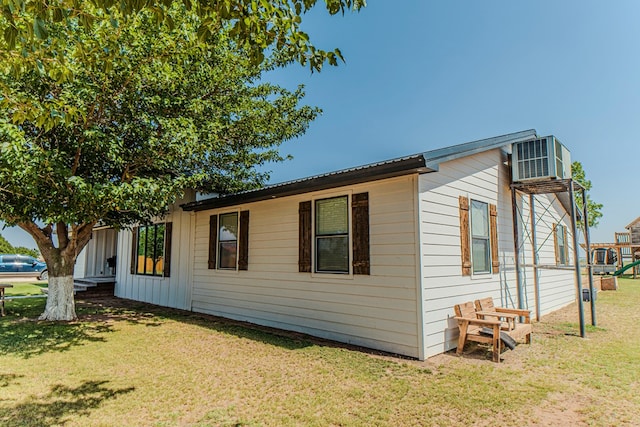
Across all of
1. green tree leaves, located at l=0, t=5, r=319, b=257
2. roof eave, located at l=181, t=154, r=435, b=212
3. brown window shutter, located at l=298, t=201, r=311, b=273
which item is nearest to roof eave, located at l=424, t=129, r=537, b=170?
roof eave, located at l=181, t=154, r=435, b=212

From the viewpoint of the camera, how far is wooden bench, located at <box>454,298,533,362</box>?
5.09 meters

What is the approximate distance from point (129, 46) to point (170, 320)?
5.49 meters

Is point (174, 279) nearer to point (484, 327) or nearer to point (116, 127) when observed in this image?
point (116, 127)

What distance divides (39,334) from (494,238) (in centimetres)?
851

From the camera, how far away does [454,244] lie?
5.86 meters

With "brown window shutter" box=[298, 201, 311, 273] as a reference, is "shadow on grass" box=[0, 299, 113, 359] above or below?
below

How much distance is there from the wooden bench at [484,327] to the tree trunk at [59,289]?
7851 millimetres

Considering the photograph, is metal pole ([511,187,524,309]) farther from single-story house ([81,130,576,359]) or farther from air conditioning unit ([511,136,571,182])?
air conditioning unit ([511,136,571,182])

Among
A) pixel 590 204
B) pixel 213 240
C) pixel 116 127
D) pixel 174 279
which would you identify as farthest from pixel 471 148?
pixel 590 204

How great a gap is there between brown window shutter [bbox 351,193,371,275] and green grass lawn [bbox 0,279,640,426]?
1.29 meters

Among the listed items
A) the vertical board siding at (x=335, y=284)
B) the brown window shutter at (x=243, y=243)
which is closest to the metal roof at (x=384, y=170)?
the vertical board siding at (x=335, y=284)

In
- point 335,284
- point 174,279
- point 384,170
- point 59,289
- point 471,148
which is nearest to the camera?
point 384,170

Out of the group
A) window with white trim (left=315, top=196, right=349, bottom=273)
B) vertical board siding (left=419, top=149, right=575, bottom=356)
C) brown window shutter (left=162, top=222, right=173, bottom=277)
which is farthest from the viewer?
brown window shutter (left=162, top=222, right=173, bottom=277)

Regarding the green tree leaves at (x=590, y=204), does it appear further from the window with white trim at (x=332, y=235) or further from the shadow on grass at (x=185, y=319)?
the shadow on grass at (x=185, y=319)
